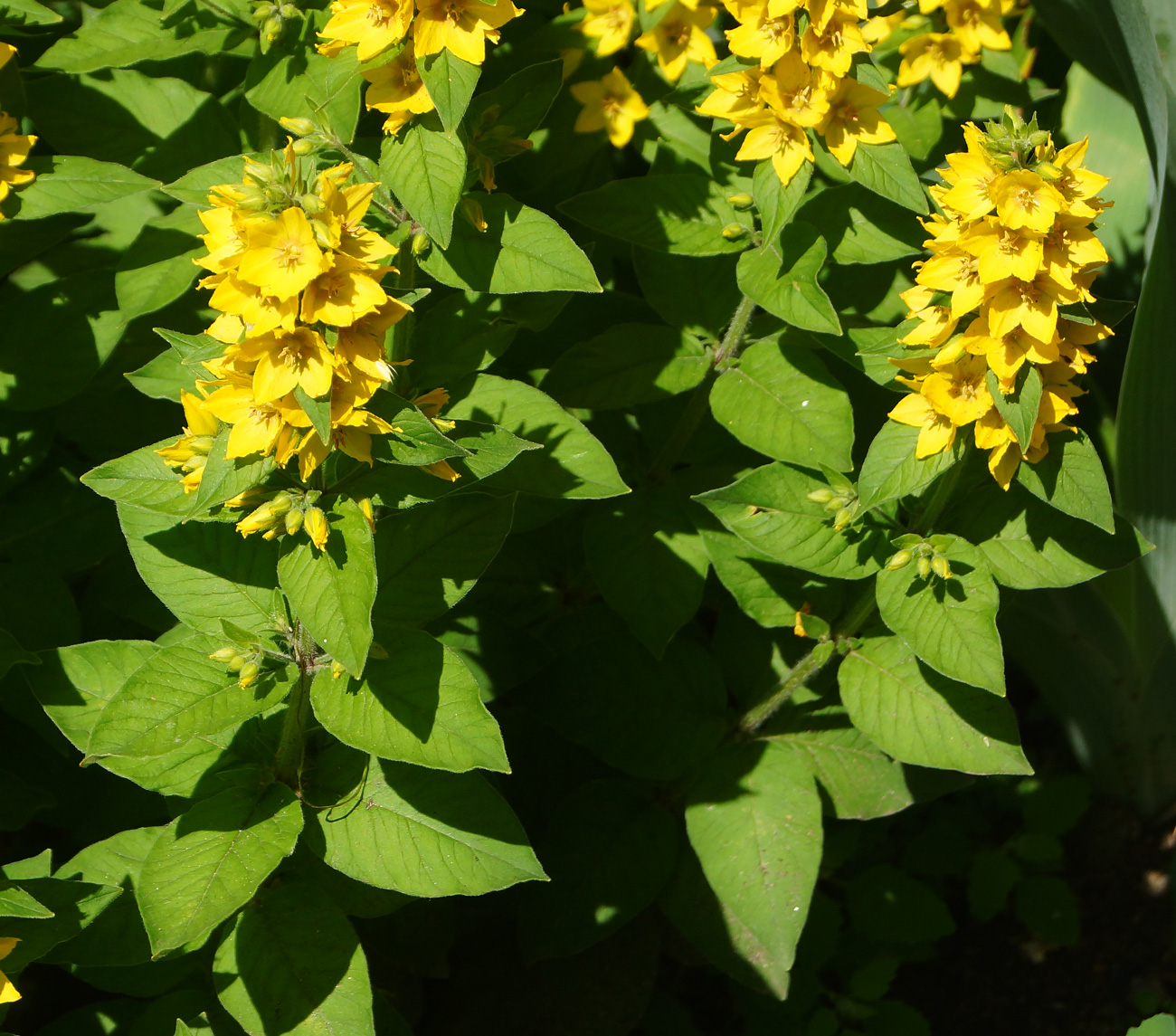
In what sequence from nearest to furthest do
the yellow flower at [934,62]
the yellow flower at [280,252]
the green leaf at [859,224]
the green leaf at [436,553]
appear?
the yellow flower at [280,252] → the green leaf at [436,553] → the green leaf at [859,224] → the yellow flower at [934,62]

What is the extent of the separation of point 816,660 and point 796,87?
3.69ft

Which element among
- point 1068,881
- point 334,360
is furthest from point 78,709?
point 1068,881

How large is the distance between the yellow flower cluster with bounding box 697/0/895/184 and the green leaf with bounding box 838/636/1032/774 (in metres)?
0.99

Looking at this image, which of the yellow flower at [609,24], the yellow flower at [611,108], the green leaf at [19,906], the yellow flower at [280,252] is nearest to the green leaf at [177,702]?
the green leaf at [19,906]

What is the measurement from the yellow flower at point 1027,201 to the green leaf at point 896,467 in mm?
410

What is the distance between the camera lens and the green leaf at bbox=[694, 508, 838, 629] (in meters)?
2.38

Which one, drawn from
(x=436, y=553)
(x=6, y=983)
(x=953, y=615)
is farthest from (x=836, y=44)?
(x=6, y=983)

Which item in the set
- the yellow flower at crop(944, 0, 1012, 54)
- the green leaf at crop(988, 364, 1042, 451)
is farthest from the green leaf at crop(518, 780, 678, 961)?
the yellow flower at crop(944, 0, 1012, 54)

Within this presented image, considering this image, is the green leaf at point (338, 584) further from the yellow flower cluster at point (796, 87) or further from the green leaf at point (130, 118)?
the green leaf at point (130, 118)

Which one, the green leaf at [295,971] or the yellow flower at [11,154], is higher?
the yellow flower at [11,154]

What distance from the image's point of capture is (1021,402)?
1.76 m

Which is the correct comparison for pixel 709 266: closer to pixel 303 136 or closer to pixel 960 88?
pixel 960 88

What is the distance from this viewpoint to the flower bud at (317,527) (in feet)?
5.16

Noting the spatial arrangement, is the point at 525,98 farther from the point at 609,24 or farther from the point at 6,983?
the point at 6,983
